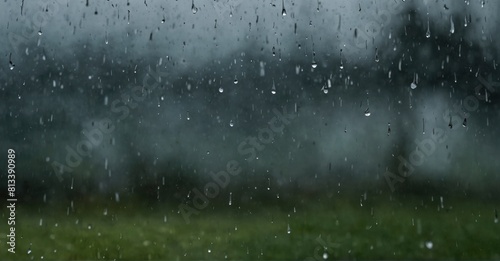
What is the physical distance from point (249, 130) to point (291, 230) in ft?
1.66

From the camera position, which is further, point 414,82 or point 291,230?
point 414,82

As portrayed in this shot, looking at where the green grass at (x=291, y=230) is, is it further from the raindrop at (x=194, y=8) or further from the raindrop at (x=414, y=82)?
the raindrop at (x=194, y=8)

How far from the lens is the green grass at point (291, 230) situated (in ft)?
8.18

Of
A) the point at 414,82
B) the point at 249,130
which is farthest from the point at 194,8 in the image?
the point at 414,82

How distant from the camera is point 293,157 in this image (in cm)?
263

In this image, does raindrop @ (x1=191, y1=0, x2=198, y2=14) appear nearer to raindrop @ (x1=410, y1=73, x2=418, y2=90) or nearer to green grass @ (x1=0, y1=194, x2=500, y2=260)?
green grass @ (x1=0, y1=194, x2=500, y2=260)

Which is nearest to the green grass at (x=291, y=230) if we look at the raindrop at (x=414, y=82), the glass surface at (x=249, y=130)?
the glass surface at (x=249, y=130)

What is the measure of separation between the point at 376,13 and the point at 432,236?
107cm

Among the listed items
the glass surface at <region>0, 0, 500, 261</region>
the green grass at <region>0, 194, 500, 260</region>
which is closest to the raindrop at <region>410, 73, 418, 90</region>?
the glass surface at <region>0, 0, 500, 261</region>

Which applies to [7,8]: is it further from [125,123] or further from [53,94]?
[125,123]

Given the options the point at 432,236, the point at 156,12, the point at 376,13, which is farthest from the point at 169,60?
the point at 432,236

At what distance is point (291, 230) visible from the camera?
2.57 meters

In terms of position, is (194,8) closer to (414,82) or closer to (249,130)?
(249,130)

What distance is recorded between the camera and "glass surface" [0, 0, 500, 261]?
98.6 inches
